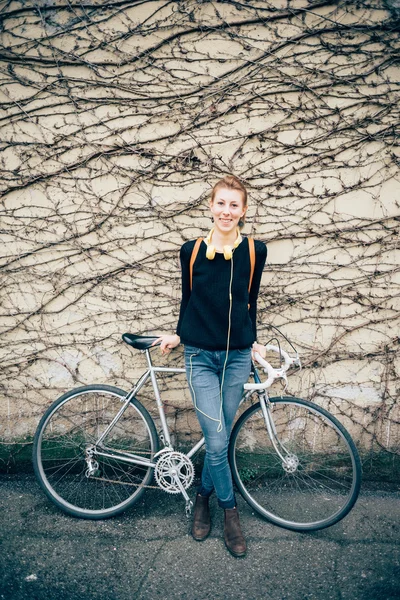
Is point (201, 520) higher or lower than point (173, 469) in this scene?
lower

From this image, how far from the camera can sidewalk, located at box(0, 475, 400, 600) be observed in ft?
7.38

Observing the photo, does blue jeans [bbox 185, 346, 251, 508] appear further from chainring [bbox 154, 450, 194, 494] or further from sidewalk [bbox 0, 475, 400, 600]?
sidewalk [bbox 0, 475, 400, 600]

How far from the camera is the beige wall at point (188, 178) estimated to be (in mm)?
2820

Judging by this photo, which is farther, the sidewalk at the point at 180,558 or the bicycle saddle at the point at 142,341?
the bicycle saddle at the point at 142,341

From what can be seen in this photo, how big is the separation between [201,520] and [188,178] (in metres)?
2.31

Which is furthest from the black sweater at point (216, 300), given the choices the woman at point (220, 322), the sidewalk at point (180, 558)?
the sidewalk at point (180, 558)

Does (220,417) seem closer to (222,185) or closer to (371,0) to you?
(222,185)

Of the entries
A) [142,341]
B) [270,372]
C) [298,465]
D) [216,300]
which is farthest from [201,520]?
[216,300]

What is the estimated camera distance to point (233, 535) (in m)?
2.51

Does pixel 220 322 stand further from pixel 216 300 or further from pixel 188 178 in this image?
pixel 188 178

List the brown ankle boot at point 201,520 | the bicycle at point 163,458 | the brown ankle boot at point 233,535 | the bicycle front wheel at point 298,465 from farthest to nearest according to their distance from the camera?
the bicycle front wheel at point 298,465 → the bicycle at point 163,458 → the brown ankle boot at point 201,520 → the brown ankle boot at point 233,535

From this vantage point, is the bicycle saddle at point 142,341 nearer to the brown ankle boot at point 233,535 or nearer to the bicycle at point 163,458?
the bicycle at point 163,458

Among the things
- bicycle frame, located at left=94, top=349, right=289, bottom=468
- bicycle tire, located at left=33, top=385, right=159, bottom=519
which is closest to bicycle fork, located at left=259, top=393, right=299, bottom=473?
bicycle frame, located at left=94, top=349, right=289, bottom=468

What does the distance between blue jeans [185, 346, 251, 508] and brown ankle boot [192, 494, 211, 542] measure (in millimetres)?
219
